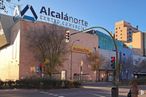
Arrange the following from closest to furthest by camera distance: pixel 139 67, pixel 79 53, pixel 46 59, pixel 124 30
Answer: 1. pixel 46 59
2. pixel 79 53
3. pixel 139 67
4. pixel 124 30

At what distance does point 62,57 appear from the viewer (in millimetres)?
77500

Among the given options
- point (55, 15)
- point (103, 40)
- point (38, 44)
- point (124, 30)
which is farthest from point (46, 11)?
point (124, 30)

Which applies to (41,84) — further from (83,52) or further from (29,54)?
(83,52)

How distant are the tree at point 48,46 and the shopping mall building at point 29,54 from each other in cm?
139

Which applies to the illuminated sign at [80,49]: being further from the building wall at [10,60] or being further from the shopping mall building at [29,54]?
the building wall at [10,60]

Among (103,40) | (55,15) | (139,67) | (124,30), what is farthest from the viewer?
(124,30)

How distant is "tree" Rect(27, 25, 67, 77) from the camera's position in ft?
238

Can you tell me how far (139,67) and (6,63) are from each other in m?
56.4

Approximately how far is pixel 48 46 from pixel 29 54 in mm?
7686

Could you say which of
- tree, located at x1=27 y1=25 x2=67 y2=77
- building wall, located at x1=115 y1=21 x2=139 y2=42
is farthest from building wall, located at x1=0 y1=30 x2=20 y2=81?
building wall, located at x1=115 y1=21 x2=139 y2=42

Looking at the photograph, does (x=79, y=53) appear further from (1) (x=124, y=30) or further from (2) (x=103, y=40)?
(1) (x=124, y=30)

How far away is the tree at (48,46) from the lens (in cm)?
7250

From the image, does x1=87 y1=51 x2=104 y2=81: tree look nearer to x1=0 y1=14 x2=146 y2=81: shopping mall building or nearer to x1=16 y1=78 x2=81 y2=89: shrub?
x1=0 y1=14 x2=146 y2=81: shopping mall building

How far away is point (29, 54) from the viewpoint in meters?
80.2
